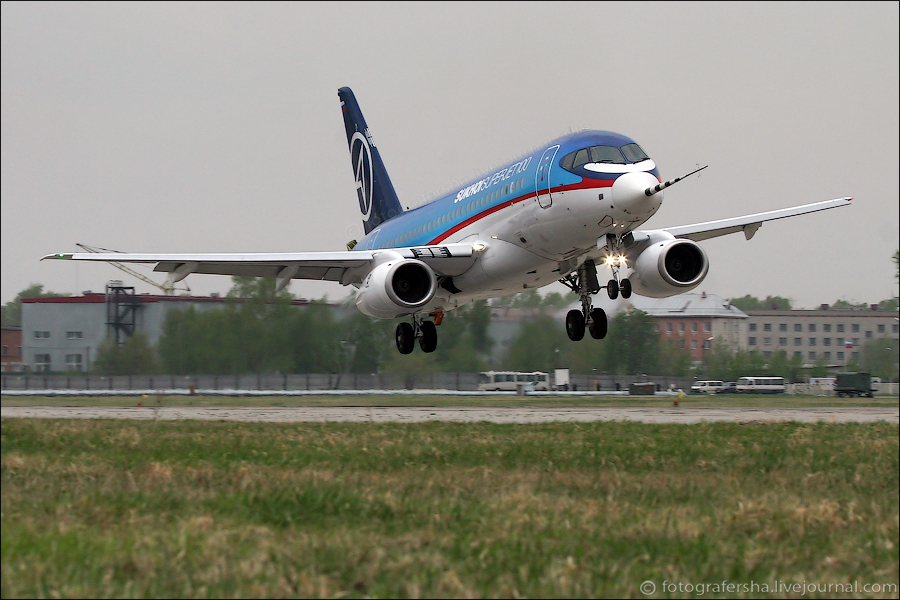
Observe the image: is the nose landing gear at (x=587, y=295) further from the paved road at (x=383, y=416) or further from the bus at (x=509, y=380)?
the bus at (x=509, y=380)

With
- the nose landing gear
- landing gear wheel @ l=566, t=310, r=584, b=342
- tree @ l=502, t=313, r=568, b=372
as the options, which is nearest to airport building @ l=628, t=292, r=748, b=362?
tree @ l=502, t=313, r=568, b=372

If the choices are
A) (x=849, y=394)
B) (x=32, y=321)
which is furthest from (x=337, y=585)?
(x=849, y=394)

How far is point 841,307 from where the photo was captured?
197ft

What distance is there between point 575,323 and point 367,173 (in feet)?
42.2

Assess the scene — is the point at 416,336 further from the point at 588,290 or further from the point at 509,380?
the point at 509,380

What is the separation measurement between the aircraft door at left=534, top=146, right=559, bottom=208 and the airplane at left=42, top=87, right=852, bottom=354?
1.2 inches

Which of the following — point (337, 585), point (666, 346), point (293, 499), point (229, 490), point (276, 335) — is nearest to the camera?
point (337, 585)

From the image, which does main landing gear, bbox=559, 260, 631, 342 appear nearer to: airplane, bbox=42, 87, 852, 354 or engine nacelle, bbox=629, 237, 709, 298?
airplane, bbox=42, 87, 852, 354

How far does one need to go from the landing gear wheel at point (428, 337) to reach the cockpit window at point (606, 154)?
32.7 feet

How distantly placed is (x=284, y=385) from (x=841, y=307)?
40363 mm

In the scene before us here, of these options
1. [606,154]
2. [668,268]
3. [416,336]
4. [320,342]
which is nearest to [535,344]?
[416,336]

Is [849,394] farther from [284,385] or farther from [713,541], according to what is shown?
[713,541]

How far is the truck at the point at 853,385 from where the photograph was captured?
4401 cm

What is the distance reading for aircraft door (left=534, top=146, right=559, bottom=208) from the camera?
2345 cm
